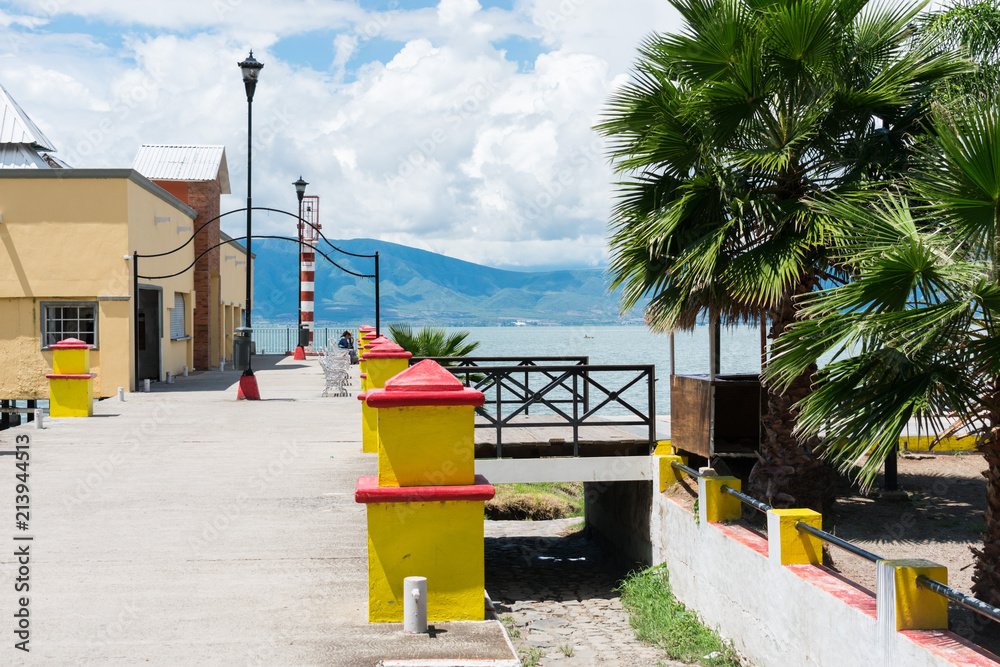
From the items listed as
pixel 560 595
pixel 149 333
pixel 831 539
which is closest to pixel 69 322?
pixel 149 333

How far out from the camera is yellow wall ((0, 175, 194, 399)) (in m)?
20.3

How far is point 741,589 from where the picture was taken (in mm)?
8000

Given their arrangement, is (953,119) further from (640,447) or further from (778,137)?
(640,447)

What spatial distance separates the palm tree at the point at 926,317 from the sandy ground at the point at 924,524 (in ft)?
6.22

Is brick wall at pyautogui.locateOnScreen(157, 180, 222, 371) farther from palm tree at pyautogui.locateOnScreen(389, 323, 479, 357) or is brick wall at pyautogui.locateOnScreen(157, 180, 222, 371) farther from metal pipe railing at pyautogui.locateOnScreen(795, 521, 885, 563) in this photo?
metal pipe railing at pyautogui.locateOnScreen(795, 521, 885, 563)

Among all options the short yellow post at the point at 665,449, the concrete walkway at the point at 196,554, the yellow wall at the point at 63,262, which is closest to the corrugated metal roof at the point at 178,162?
the yellow wall at the point at 63,262

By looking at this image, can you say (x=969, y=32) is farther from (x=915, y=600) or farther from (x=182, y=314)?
A: (x=182, y=314)

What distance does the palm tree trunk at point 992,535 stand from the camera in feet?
20.6

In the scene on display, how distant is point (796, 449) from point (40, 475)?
8.13 metres

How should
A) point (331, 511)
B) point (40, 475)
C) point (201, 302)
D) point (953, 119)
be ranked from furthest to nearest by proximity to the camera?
point (201, 302), point (40, 475), point (331, 511), point (953, 119)

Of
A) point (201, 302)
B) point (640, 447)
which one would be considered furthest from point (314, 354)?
point (640, 447)

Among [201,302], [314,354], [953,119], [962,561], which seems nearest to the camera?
[953,119]

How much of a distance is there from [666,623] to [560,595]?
2531 millimetres

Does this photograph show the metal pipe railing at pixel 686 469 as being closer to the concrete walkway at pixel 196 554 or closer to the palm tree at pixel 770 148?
the palm tree at pixel 770 148
